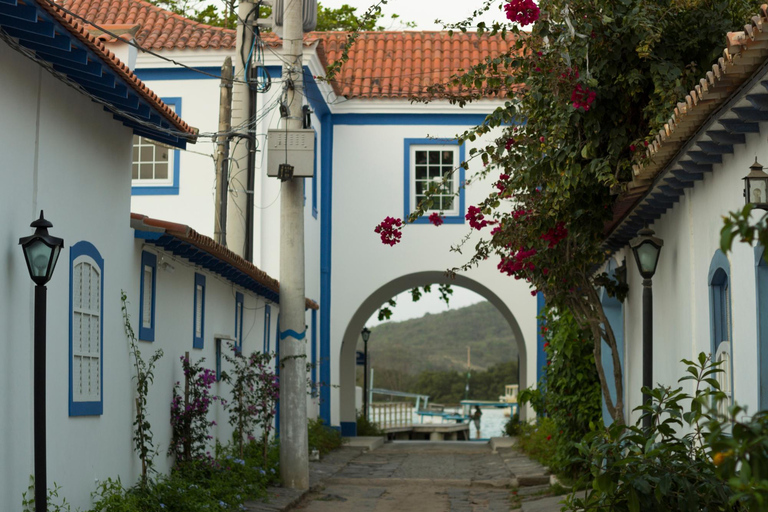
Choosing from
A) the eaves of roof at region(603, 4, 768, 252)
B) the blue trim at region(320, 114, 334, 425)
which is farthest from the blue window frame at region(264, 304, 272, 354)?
the eaves of roof at region(603, 4, 768, 252)

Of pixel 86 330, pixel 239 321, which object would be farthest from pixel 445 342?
pixel 86 330

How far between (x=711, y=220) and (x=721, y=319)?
0.69m

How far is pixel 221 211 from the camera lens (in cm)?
1375

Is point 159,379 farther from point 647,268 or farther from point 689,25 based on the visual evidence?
point 689,25

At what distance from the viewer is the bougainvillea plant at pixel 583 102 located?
8.61 m

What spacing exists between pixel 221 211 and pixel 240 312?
152 cm

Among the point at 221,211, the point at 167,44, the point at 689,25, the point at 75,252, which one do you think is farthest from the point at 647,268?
Answer: the point at 167,44

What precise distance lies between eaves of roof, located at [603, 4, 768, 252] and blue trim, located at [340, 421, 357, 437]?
13.4m

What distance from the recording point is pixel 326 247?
67.4ft

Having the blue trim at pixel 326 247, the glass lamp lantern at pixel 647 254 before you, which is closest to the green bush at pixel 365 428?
the blue trim at pixel 326 247

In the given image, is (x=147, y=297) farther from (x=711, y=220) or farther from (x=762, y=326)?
(x=762, y=326)

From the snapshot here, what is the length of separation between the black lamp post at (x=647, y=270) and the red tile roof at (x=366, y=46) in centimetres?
1046

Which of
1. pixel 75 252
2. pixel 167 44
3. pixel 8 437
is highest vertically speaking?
pixel 167 44

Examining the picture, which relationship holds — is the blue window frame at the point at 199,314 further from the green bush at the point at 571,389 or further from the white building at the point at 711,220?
the white building at the point at 711,220
